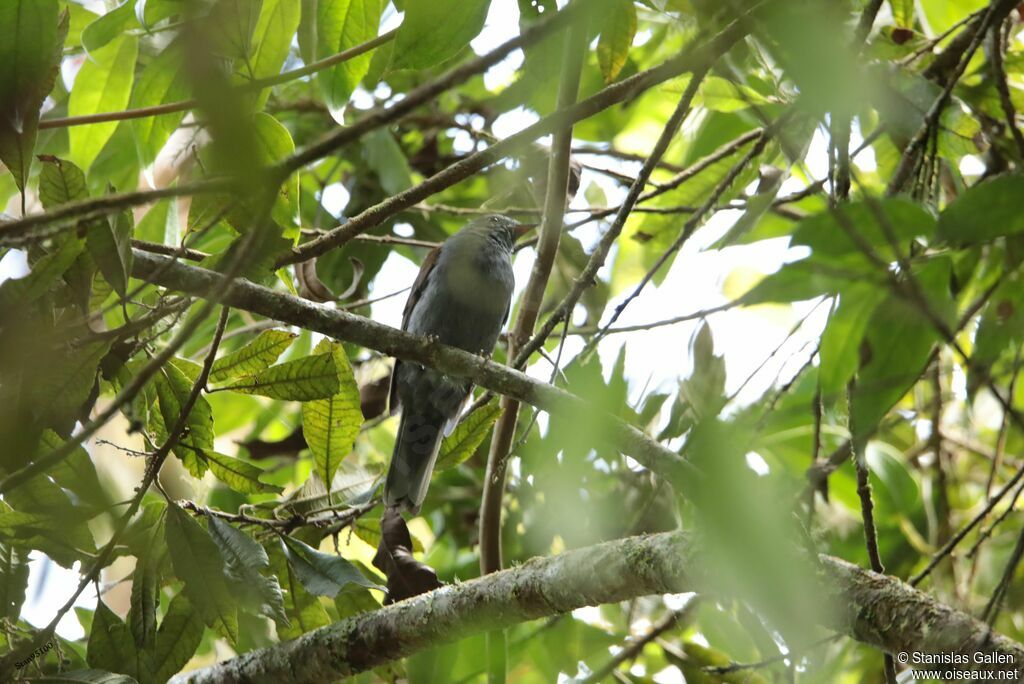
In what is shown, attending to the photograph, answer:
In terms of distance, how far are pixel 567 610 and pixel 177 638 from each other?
1.30m

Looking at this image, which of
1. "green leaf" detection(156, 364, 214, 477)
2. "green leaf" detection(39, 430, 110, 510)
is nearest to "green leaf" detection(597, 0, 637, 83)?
"green leaf" detection(156, 364, 214, 477)

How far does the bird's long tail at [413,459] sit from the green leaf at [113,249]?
5.46 feet

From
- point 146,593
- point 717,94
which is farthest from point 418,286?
point 146,593

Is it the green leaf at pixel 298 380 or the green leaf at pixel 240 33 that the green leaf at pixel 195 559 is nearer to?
the green leaf at pixel 298 380

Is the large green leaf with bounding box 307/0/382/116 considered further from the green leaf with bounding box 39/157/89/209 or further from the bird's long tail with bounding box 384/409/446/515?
the bird's long tail with bounding box 384/409/446/515

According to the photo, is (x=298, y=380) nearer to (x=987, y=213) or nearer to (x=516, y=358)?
(x=516, y=358)

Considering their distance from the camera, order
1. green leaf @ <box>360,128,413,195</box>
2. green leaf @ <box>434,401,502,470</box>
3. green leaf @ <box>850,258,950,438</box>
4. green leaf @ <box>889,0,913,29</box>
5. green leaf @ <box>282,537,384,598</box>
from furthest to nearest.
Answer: green leaf @ <box>360,128,413,195</box> → green leaf @ <box>889,0,913,29</box> → green leaf @ <box>434,401,502,470</box> → green leaf @ <box>282,537,384,598</box> → green leaf @ <box>850,258,950,438</box>

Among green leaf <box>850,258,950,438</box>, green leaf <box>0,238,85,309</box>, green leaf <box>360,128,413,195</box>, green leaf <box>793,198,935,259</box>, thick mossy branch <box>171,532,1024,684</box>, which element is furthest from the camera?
green leaf <box>360,128,413,195</box>

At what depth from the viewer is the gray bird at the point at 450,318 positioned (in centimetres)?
461

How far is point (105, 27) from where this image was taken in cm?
274

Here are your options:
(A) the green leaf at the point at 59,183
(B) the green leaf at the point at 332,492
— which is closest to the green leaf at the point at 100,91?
(A) the green leaf at the point at 59,183

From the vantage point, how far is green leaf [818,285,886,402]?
1.72 metres

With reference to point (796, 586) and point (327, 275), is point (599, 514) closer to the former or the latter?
point (796, 586)

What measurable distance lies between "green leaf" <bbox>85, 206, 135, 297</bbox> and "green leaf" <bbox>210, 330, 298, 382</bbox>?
0.65 meters
